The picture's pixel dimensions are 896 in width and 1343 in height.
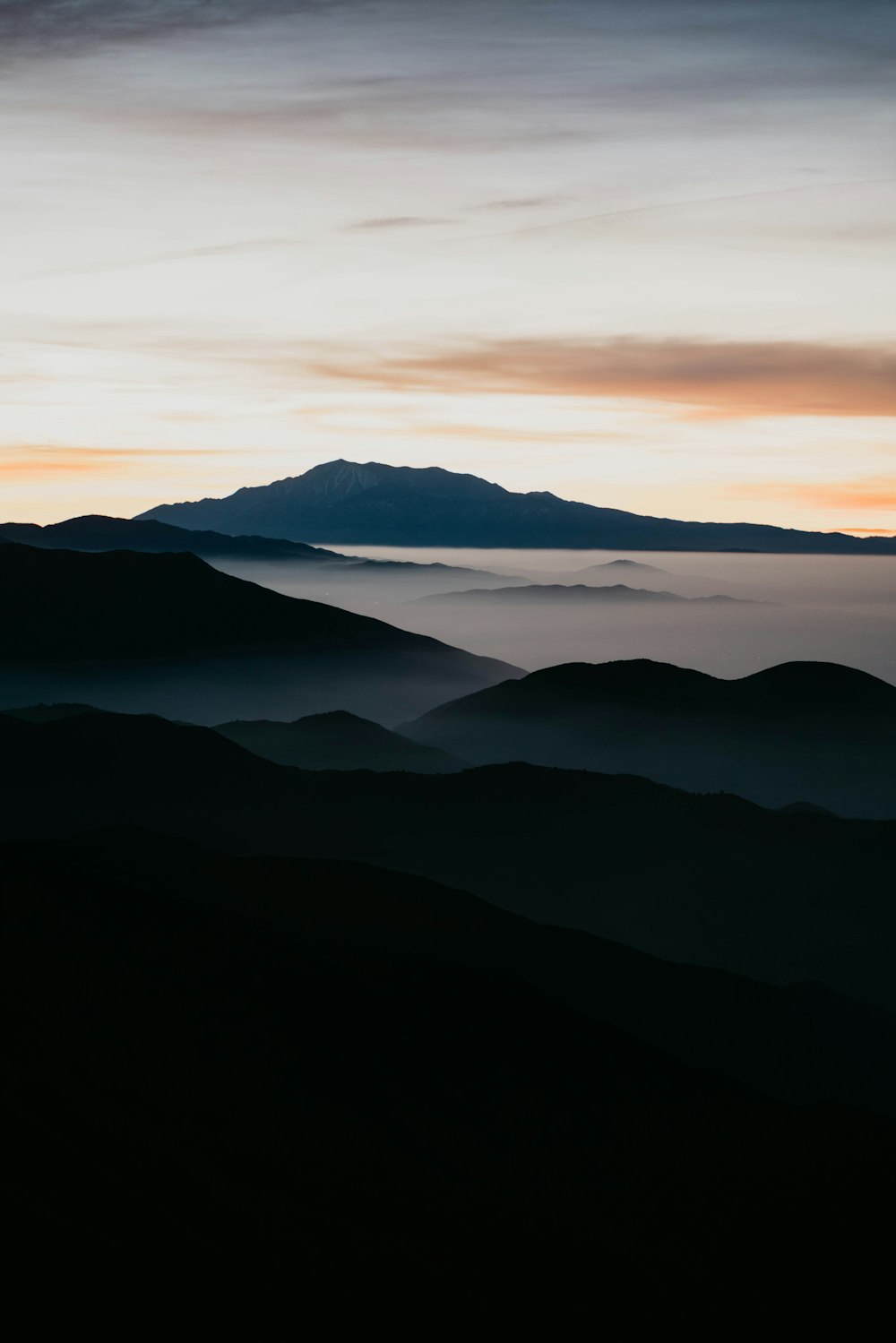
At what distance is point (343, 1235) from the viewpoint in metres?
58.7

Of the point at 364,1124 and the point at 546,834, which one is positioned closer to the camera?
the point at 364,1124

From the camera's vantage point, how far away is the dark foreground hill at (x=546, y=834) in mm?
139750

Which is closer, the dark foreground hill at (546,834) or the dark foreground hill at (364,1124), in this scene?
the dark foreground hill at (364,1124)

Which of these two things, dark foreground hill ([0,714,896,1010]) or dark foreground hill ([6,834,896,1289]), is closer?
dark foreground hill ([6,834,896,1289])

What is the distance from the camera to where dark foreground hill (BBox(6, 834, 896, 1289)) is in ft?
191

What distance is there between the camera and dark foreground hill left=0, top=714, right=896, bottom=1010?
139750 millimetres

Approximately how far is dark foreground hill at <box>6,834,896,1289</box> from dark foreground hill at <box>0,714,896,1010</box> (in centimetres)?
4451

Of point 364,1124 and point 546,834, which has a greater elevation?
point 546,834

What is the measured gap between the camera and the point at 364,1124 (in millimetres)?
69188

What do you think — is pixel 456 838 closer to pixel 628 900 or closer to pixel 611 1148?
pixel 628 900

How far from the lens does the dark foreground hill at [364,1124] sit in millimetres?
58250

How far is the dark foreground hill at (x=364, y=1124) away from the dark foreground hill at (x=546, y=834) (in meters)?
44.5

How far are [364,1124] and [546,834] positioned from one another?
315ft

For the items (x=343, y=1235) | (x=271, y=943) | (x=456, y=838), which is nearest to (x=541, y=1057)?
(x=271, y=943)
